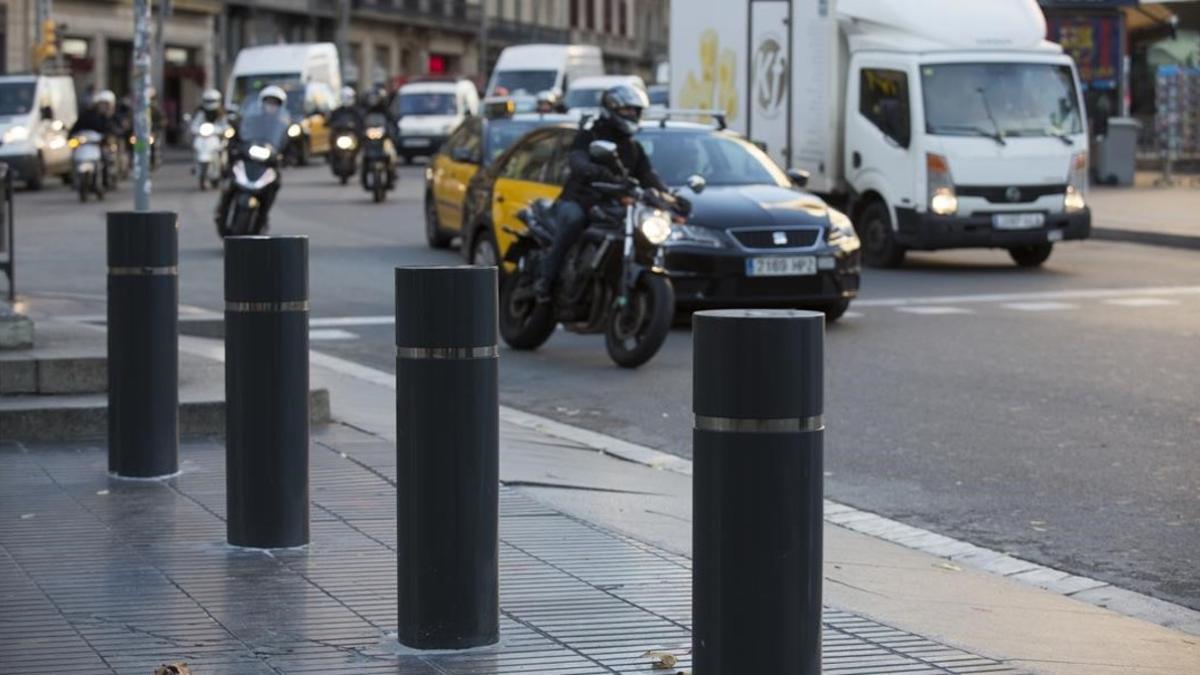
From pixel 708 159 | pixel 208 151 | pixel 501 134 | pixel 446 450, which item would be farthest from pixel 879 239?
pixel 208 151

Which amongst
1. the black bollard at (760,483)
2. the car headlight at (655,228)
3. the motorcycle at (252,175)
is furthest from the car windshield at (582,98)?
the black bollard at (760,483)

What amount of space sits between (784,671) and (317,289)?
48.8 feet

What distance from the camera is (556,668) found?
18.1ft

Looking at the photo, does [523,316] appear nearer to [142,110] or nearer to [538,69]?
[142,110]

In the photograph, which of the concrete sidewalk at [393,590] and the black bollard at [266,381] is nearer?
the concrete sidewalk at [393,590]

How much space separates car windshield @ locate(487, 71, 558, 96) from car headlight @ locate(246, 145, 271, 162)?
3693cm

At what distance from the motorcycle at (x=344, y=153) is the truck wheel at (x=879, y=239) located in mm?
18632

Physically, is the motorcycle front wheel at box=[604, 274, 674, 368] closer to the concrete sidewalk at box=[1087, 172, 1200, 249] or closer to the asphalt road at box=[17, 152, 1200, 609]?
the asphalt road at box=[17, 152, 1200, 609]

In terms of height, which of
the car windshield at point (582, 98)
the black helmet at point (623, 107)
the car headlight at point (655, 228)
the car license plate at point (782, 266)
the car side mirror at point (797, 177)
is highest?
the car windshield at point (582, 98)

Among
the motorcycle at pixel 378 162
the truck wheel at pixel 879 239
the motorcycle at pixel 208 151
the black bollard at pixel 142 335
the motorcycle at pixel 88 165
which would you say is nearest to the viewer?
the black bollard at pixel 142 335

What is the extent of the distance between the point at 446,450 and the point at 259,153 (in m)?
16.9

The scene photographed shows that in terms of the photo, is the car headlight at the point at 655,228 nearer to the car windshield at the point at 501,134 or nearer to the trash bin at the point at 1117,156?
the car windshield at the point at 501,134

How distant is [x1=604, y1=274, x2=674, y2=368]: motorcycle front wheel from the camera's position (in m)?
13.3

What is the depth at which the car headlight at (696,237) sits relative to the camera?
15578mm
